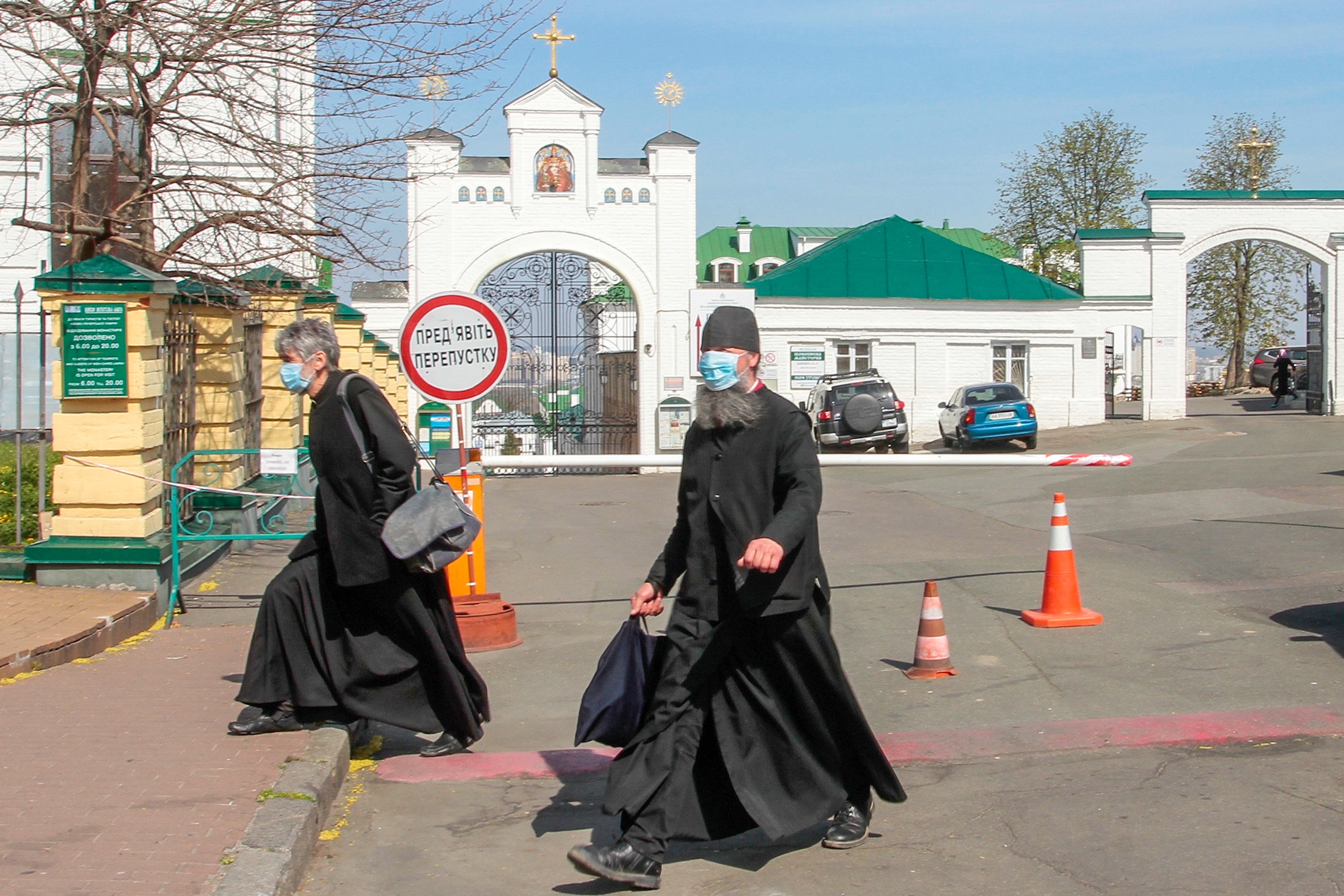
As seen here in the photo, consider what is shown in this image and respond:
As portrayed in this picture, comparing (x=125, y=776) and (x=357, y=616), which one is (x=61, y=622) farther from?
(x=357, y=616)

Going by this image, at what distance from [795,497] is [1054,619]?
4790 millimetres

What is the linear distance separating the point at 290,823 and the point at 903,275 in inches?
1208

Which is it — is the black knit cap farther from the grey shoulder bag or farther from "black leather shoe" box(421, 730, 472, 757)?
"black leather shoe" box(421, 730, 472, 757)

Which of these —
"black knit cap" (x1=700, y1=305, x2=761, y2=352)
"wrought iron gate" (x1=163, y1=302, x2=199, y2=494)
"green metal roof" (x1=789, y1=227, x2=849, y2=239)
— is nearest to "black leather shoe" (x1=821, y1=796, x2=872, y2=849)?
"black knit cap" (x1=700, y1=305, x2=761, y2=352)

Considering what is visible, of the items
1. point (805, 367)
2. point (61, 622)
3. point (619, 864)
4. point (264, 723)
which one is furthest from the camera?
point (805, 367)

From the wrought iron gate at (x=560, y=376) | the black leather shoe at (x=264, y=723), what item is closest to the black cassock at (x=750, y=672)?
the black leather shoe at (x=264, y=723)

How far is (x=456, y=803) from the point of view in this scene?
5.37 m

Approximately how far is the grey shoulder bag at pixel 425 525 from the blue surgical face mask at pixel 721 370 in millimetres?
1452

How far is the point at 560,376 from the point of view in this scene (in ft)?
91.9

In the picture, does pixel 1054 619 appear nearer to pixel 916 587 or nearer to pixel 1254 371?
pixel 916 587

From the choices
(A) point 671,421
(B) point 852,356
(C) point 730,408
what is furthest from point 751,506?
(B) point 852,356

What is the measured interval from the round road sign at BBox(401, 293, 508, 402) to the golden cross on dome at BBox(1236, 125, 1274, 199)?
95.1ft

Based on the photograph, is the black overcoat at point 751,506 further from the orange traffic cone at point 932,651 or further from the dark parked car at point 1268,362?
the dark parked car at point 1268,362

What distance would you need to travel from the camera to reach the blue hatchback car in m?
28.0
